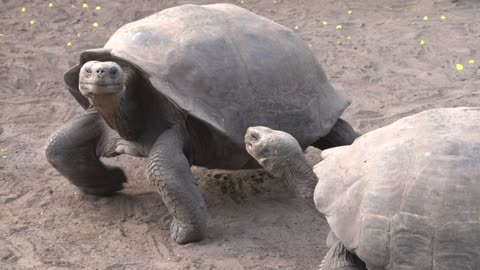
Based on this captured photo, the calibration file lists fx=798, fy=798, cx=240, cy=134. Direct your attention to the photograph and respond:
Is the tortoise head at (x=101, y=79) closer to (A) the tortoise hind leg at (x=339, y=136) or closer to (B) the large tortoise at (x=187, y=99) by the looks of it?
(B) the large tortoise at (x=187, y=99)

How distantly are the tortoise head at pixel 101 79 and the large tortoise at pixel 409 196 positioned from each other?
1467 mm

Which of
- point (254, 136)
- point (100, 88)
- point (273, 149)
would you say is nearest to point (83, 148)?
point (100, 88)

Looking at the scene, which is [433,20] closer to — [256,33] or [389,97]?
[389,97]

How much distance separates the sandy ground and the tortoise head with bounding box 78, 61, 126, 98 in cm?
104

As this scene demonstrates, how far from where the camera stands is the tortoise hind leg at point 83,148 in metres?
5.80

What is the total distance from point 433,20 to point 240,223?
18.2ft

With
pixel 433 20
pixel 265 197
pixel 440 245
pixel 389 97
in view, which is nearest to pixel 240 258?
pixel 265 197

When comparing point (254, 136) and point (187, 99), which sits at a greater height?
point (254, 136)

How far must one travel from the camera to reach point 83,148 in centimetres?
584

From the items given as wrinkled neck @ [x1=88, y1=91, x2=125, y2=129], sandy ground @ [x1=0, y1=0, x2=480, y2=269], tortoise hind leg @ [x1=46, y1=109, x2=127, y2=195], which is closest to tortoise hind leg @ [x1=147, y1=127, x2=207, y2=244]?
sandy ground @ [x1=0, y1=0, x2=480, y2=269]

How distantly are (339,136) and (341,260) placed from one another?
6.53 feet

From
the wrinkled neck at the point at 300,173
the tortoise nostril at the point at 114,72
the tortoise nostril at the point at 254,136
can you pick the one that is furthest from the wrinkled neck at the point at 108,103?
the wrinkled neck at the point at 300,173

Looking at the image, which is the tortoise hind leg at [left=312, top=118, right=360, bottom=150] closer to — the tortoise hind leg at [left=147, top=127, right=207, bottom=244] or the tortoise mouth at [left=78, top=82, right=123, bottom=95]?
the tortoise hind leg at [left=147, top=127, right=207, bottom=244]

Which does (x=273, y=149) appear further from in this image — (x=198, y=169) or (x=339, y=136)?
(x=198, y=169)
